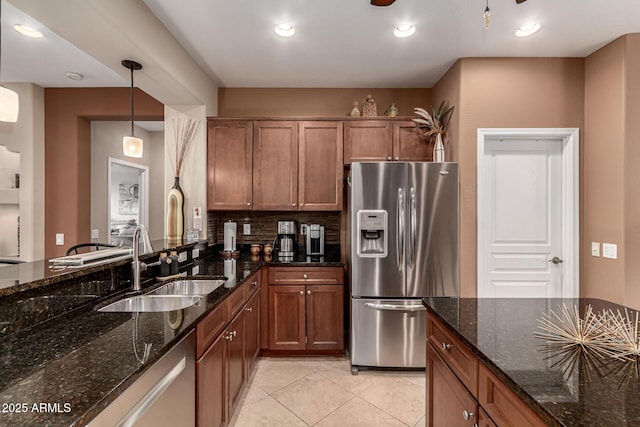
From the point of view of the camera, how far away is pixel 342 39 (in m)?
2.69

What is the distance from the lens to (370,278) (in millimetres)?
2918

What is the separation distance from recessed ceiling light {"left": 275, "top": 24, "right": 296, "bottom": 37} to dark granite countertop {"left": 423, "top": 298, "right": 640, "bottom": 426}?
7.39 ft

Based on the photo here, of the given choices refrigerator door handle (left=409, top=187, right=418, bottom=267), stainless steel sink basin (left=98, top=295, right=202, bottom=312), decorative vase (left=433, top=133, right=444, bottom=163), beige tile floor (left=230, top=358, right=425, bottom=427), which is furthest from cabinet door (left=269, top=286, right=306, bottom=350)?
decorative vase (left=433, top=133, right=444, bottom=163)

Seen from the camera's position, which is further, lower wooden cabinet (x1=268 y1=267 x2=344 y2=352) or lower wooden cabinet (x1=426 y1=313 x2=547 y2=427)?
lower wooden cabinet (x1=268 y1=267 x2=344 y2=352)

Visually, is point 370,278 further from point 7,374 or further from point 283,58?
point 7,374

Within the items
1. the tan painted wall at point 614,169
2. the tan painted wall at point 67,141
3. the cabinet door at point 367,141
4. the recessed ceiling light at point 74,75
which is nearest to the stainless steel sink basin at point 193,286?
the cabinet door at point 367,141

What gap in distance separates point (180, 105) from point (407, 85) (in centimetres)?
240

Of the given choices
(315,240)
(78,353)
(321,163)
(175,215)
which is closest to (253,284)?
(315,240)

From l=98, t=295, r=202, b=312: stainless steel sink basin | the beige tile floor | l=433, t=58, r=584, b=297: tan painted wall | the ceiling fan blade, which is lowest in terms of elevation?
the beige tile floor

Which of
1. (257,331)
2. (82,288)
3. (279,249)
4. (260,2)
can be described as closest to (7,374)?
(82,288)

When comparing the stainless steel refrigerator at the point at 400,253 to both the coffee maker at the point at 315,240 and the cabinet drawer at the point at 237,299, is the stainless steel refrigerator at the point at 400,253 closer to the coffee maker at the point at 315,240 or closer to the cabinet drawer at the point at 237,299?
the coffee maker at the point at 315,240

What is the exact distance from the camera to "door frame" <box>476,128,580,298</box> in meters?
2.95

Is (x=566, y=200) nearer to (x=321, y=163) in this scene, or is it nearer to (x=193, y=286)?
(x=321, y=163)

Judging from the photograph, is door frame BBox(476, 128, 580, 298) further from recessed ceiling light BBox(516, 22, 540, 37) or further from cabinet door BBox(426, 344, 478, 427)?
cabinet door BBox(426, 344, 478, 427)
